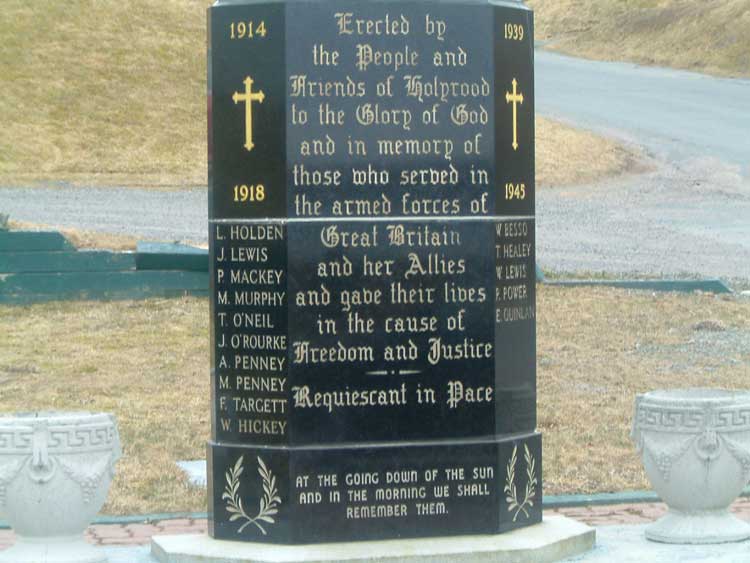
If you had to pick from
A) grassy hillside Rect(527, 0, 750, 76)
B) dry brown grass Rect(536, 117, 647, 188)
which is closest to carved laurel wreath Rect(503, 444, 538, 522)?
dry brown grass Rect(536, 117, 647, 188)

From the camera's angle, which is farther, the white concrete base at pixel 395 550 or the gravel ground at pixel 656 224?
the gravel ground at pixel 656 224

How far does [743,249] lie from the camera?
20922 millimetres

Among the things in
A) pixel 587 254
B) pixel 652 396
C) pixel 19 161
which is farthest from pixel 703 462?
pixel 19 161

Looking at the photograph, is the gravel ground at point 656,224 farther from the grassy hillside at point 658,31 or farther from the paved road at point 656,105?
the grassy hillside at point 658,31

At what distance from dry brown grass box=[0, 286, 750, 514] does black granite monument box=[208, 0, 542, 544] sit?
1.82 meters

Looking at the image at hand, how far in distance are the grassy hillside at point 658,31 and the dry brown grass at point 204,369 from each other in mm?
22405

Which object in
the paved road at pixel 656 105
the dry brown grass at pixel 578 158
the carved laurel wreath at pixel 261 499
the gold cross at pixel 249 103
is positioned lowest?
the carved laurel wreath at pixel 261 499

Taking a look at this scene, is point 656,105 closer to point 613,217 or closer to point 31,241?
point 613,217

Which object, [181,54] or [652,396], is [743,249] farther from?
[181,54]

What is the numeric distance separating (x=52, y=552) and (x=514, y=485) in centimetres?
215

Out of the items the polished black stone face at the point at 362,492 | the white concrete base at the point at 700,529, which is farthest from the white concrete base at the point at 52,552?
the white concrete base at the point at 700,529

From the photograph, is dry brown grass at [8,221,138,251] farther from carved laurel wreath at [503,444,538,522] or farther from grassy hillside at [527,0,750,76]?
grassy hillside at [527,0,750,76]

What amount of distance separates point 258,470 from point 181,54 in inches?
1084

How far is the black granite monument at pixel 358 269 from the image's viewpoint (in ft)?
25.6
